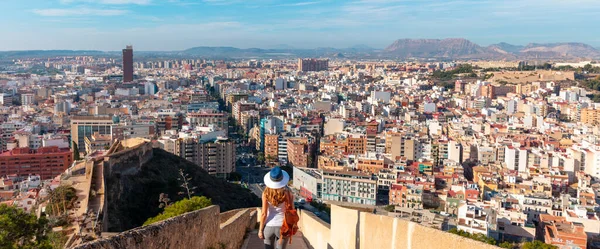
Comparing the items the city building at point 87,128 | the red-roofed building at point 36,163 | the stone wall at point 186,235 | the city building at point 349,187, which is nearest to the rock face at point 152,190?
the city building at point 349,187

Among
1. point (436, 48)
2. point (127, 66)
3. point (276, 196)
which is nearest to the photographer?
point (276, 196)

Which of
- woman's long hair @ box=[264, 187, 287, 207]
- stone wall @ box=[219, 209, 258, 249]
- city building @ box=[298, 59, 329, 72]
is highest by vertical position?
city building @ box=[298, 59, 329, 72]

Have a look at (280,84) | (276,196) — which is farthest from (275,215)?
(280,84)

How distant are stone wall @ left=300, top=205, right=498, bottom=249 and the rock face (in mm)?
5715

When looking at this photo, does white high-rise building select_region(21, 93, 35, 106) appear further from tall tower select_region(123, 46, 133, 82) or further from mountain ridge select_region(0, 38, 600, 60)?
mountain ridge select_region(0, 38, 600, 60)

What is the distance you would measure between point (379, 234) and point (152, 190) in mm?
8593

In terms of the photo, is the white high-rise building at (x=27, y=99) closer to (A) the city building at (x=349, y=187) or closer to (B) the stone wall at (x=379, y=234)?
(A) the city building at (x=349, y=187)

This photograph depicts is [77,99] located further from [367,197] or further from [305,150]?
[367,197]

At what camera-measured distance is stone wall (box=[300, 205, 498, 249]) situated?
2.99 metres

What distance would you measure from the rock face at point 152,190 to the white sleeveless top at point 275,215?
6.15 m

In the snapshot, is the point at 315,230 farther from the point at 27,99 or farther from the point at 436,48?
the point at 436,48

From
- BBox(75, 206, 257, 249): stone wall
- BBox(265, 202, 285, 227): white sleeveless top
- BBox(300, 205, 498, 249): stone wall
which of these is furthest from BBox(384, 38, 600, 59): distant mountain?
BBox(265, 202, 285, 227): white sleeveless top

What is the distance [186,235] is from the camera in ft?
11.2

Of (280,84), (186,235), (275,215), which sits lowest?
(280,84)
